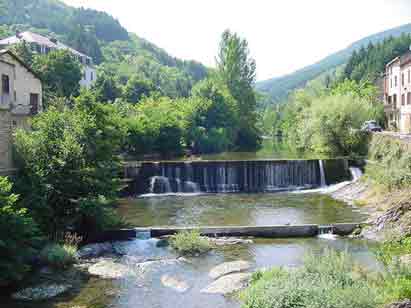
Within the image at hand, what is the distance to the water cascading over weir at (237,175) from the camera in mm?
34156

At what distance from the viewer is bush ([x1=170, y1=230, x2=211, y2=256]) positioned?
60.5ft

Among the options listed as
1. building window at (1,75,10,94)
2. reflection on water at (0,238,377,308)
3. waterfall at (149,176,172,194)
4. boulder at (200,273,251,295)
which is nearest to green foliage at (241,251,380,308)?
boulder at (200,273,251,295)

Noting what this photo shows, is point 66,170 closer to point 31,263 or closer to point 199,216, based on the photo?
point 31,263

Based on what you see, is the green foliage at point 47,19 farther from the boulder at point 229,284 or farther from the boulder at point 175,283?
the boulder at point 229,284

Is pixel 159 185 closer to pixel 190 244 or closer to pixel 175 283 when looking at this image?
pixel 190 244

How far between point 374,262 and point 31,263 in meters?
11.6

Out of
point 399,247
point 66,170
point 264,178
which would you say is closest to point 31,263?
point 66,170

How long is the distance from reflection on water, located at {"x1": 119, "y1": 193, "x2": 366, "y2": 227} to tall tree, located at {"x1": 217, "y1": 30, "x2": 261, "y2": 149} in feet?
130

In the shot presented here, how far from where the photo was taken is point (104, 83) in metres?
72.8

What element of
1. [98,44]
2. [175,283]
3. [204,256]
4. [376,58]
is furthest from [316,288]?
[98,44]

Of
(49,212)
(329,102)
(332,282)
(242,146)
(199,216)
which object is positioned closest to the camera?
(332,282)

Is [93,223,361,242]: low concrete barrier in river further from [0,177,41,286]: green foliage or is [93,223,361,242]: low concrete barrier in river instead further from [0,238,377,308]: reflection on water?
[0,177,41,286]: green foliage

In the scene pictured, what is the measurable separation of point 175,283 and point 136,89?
249 feet

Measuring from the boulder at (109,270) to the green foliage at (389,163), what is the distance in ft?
51.8
